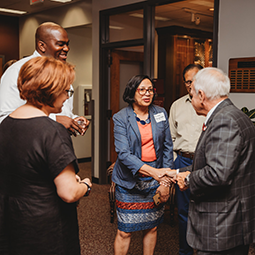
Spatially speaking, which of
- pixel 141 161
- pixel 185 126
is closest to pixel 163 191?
pixel 141 161

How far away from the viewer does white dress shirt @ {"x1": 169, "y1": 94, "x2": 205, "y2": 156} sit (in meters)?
2.96

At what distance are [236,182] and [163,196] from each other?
2.99 feet

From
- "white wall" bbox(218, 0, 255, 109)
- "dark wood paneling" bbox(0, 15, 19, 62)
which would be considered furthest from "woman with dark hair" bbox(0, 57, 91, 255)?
"dark wood paneling" bbox(0, 15, 19, 62)

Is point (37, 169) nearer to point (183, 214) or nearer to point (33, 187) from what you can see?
point (33, 187)

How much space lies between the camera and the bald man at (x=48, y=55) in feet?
6.50

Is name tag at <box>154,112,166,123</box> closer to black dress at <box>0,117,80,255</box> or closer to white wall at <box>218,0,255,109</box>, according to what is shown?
black dress at <box>0,117,80,255</box>

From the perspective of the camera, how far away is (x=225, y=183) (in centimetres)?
162

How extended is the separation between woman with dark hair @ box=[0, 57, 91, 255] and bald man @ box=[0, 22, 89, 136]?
0.59 meters

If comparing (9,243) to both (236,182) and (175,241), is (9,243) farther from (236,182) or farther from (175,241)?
(175,241)

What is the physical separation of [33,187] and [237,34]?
3256mm

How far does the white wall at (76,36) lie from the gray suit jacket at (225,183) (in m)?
5.17

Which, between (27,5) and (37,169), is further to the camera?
(27,5)

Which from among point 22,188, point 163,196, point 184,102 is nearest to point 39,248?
point 22,188

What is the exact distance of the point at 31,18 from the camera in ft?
25.5
